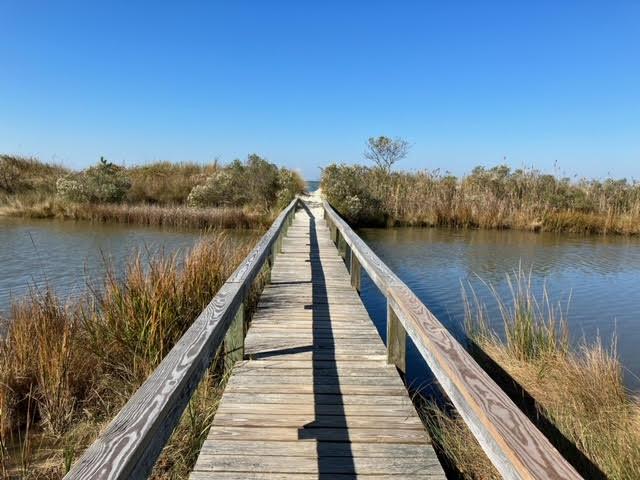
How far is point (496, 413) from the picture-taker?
1.53m

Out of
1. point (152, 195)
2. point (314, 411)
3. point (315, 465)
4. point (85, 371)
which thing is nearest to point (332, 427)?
point (314, 411)

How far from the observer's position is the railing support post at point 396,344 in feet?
12.5

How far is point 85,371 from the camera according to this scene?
410 cm

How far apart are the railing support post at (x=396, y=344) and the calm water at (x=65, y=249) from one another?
3.10 m

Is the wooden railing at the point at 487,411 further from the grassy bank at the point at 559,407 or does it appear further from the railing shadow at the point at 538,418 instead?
the railing shadow at the point at 538,418

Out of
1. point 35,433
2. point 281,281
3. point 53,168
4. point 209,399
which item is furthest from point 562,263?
point 53,168

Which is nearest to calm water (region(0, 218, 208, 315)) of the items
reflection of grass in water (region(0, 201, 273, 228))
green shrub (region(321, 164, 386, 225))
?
reflection of grass in water (region(0, 201, 273, 228))

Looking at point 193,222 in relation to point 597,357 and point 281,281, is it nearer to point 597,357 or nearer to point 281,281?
point 281,281

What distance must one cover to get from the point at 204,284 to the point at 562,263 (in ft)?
35.6

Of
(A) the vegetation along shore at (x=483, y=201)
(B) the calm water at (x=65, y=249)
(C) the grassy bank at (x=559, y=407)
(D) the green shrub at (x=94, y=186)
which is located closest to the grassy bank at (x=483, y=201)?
(A) the vegetation along shore at (x=483, y=201)

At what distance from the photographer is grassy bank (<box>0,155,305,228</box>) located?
63.9 feet

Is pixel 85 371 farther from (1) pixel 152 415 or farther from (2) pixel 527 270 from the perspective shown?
(2) pixel 527 270

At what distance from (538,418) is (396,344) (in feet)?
4.15

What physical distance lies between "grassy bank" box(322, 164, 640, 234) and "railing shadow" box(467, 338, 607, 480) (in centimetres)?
Result: 1487
